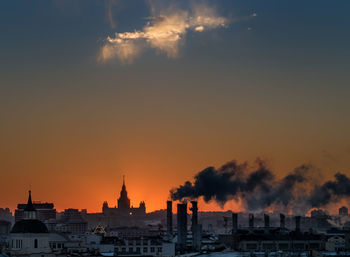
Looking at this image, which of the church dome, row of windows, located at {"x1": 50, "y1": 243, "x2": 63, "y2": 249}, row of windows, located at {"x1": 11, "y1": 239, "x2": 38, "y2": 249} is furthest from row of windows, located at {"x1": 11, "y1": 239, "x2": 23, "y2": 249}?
row of windows, located at {"x1": 50, "y1": 243, "x2": 63, "y2": 249}

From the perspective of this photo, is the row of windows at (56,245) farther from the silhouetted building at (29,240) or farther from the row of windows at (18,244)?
the row of windows at (18,244)

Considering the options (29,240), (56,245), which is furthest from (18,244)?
(56,245)

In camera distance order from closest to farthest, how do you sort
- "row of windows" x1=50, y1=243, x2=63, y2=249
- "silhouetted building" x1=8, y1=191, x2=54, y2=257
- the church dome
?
"silhouetted building" x1=8, y1=191, x2=54, y2=257 < the church dome < "row of windows" x1=50, y1=243, x2=63, y2=249

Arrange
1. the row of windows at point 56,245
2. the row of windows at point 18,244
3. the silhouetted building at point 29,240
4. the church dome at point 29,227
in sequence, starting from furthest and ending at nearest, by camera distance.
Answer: the row of windows at point 56,245, the church dome at point 29,227, the row of windows at point 18,244, the silhouetted building at point 29,240

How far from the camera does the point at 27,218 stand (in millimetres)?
143000

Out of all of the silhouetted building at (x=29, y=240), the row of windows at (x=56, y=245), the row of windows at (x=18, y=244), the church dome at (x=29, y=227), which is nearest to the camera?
the silhouetted building at (x=29, y=240)

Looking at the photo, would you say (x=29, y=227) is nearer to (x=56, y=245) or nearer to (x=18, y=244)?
(x=18, y=244)

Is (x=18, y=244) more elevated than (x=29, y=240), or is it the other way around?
(x=29, y=240)

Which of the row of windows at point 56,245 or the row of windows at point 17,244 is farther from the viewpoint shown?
the row of windows at point 56,245

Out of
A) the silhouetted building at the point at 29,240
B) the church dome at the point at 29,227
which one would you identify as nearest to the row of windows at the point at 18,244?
the silhouetted building at the point at 29,240

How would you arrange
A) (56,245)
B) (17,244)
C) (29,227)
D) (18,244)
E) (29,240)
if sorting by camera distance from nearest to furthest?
(29,240), (18,244), (17,244), (29,227), (56,245)

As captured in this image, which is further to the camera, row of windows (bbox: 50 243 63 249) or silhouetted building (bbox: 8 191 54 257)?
row of windows (bbox: 50 243 63 249)

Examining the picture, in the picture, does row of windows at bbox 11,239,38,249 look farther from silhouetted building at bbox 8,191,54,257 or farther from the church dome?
the church dome

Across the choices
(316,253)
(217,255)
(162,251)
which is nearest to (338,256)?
(316,253)
